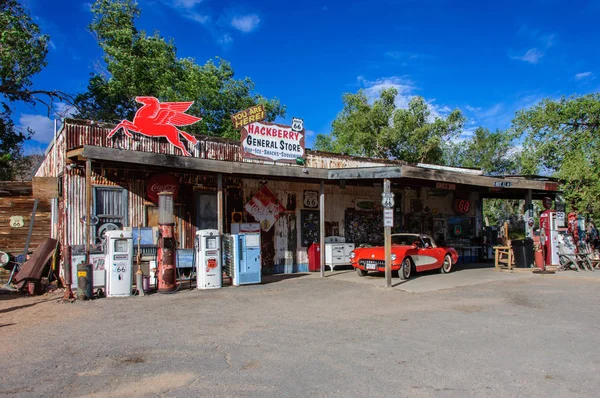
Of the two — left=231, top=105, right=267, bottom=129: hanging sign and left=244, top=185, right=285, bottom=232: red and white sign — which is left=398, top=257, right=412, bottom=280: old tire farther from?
left=231, top=105, right=267, bottom=129: hanging sign

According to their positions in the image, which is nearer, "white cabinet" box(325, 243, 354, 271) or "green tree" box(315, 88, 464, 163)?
"white cabinet" box(325, 243, 354, 271)

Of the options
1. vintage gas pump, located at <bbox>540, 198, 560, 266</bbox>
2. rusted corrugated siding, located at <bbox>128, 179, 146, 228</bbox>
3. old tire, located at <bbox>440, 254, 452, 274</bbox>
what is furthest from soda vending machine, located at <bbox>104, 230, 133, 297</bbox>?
vintage gas pump, located at <bbox>540, 198, 560, 266</bbox>

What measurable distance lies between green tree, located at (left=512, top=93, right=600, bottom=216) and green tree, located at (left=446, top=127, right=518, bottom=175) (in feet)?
49.8

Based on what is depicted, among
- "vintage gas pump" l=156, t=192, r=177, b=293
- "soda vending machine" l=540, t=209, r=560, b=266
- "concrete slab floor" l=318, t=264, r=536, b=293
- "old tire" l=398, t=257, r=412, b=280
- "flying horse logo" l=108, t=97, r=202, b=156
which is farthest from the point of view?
"soda vending machine" l=540, t=209, r=560, b=266

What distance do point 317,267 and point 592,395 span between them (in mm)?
12201

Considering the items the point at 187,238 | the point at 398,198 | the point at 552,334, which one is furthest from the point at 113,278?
the point at 398,198

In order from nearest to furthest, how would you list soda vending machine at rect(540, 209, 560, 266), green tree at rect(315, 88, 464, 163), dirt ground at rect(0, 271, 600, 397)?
dirt ground at rect(0, 271, 600, 397) < soda vending machine at rect(540, 209, 560, 266) < green tree at rect(315, 88, 464, 163)

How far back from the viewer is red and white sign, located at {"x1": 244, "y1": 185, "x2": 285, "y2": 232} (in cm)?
1532

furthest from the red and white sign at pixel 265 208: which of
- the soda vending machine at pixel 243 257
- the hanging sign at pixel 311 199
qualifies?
the soda vending machine at pixel 243 257

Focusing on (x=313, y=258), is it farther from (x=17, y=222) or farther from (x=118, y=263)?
(x=17, y=222)

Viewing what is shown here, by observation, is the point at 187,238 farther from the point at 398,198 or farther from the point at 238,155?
the point at 398,198

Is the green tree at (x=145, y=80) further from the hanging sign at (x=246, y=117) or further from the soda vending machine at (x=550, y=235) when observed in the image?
the soda vending machine at (x=550, y=235)

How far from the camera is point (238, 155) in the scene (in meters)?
15.2

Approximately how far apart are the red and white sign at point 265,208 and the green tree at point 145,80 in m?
11.2
